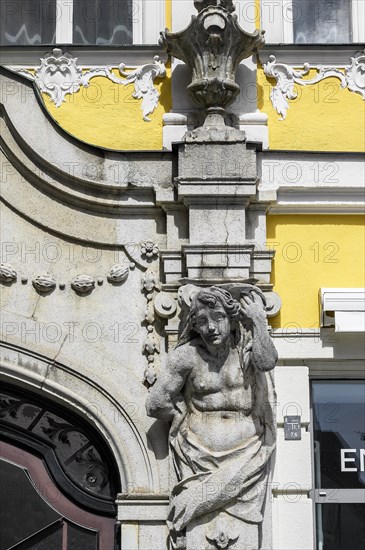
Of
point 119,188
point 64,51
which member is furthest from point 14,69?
point 119,188

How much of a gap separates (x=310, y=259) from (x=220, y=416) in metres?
1.26

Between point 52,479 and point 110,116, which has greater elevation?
point 110,116

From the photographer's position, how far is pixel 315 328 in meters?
10.3

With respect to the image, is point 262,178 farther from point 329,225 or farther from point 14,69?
point 14,69

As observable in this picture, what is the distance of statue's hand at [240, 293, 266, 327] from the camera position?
32.6 ft

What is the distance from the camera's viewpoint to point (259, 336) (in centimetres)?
985

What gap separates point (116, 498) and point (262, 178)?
2276 mm

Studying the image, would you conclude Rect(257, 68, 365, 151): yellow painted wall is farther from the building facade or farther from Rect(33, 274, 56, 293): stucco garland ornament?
Rect(33, 274, 56, 293): stucco garland ornament

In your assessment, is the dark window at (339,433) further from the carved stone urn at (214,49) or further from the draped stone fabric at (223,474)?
the carved stone urn at (214,49)

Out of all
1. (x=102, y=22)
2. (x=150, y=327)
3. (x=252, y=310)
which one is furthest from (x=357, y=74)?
(x=150, y=327)

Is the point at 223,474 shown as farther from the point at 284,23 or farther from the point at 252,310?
the point at 284,23

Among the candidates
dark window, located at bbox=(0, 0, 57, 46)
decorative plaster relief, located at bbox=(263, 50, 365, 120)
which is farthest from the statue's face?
dark window, located at bbox=(0, 0, 57, 46)


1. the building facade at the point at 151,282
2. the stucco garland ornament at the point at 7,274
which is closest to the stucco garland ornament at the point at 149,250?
the building facade at the point at 151,282

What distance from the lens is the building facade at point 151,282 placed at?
10.2 m
